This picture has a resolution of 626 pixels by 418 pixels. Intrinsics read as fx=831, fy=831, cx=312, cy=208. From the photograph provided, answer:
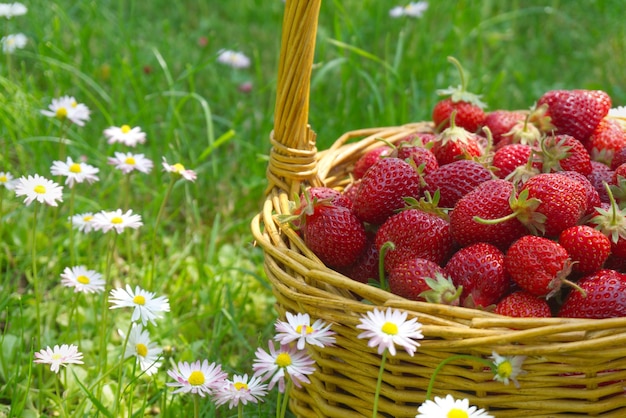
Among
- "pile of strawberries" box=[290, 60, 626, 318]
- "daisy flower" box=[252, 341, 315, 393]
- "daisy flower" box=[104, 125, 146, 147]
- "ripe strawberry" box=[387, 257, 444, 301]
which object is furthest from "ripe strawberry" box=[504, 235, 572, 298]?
"daisy flower" box=[104, 125, 146, 147]

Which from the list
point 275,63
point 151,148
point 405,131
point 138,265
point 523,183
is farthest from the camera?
point 275,63

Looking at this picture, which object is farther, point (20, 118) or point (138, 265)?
point (20, 118)

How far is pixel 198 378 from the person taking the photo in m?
1.16

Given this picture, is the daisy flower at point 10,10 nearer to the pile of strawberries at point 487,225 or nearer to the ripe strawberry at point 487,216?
the pile of strawberries at point 487,225

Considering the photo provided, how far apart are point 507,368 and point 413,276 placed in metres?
0.20

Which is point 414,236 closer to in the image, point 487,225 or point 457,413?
point 487,225

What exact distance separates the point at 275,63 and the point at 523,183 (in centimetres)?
152

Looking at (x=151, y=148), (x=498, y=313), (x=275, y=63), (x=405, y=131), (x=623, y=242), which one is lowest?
(x=498, y=313)

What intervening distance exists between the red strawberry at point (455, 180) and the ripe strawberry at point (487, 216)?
72 millimetres

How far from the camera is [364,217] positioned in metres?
1.33

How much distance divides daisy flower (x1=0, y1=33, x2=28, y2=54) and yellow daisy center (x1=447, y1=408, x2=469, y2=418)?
1.47 metres

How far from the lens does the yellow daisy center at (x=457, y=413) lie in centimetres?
98

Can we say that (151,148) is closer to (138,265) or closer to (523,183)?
(138,265)

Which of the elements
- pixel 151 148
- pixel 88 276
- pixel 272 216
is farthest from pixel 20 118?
pixel 272 216
